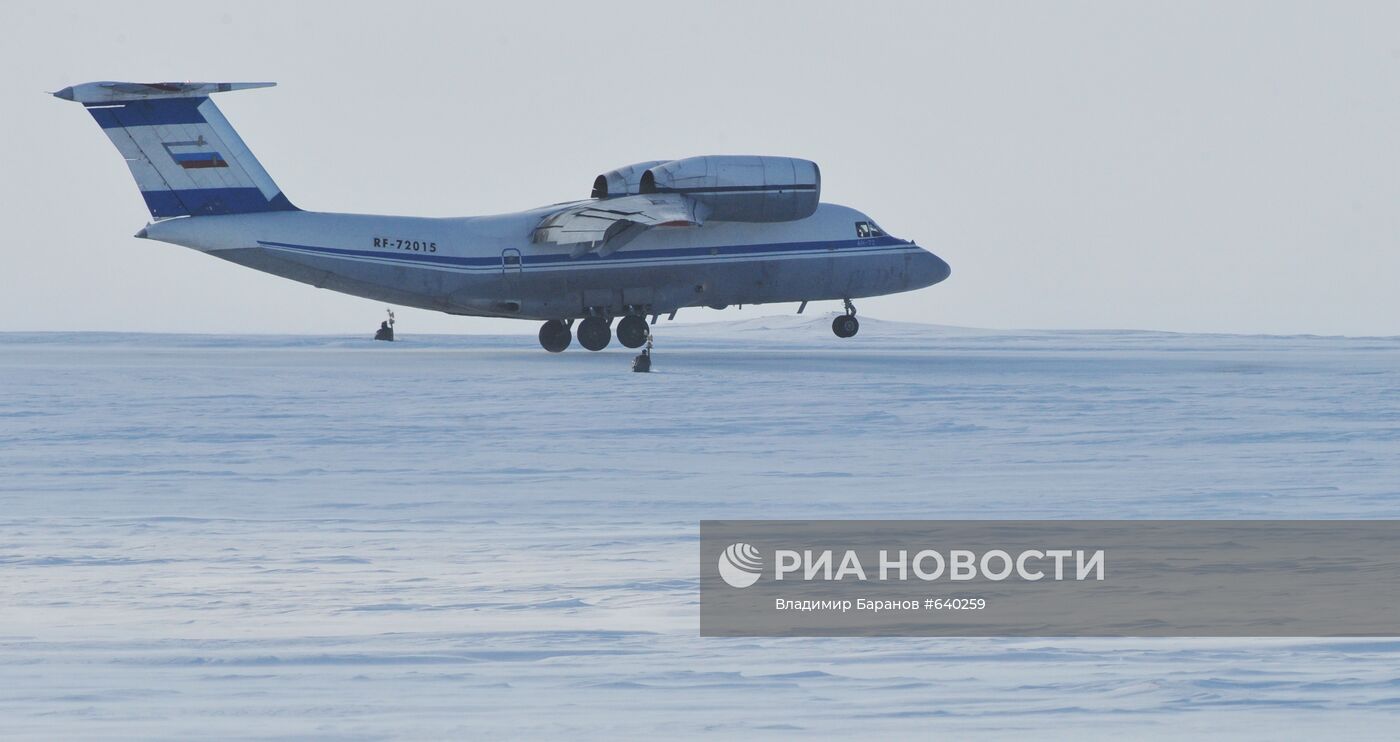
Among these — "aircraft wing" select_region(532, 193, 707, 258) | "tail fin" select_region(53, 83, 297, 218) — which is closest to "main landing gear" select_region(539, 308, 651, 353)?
"aircraft wing" select_region(532, 193, 707, 258)

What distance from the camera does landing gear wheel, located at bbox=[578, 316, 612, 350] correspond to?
3597 centimetres

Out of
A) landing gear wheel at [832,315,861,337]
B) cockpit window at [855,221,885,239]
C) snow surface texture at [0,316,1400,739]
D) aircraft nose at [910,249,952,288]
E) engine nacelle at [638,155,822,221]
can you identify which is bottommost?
snow surface texture at [0,316,1400,739]

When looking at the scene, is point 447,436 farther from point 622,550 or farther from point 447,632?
point 447,632

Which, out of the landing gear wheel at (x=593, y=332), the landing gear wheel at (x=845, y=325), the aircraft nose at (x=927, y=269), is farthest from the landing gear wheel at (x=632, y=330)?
the aircraft nose at (x=927, y=269)

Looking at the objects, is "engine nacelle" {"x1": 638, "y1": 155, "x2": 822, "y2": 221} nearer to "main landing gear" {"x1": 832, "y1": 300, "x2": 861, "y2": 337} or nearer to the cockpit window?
the cockpit window

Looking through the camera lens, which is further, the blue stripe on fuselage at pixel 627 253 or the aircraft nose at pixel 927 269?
the aircraft nose at pixel 927 269

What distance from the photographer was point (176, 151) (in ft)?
107

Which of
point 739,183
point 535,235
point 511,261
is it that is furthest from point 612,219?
point 739,183

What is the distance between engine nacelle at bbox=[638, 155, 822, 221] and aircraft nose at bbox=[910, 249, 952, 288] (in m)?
4.79

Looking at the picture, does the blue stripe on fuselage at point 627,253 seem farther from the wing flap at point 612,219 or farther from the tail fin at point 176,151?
the tail fin at point 176,151

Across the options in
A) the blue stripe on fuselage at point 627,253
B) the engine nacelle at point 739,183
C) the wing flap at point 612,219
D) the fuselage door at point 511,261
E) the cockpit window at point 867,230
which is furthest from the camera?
the cockpit window at point 867,230

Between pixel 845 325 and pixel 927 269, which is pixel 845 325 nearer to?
pixel 845 325

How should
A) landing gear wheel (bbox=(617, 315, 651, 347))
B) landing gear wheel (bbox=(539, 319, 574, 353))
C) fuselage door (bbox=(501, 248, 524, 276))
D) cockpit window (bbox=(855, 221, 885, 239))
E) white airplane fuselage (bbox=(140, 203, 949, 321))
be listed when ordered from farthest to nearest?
landing gear wheel (bbox=(539, 319, 574, 353)), cockpit window (bbox=(855, 221, 885, 239)), landing gear wheel (bbox=(617, 315, 651, 347)), fuselage door (bbox=(501, 248, 524, 276)), white airplane fuselage (bbox=(140, 203, 949, 321))

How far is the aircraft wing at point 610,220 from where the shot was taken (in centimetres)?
3347
